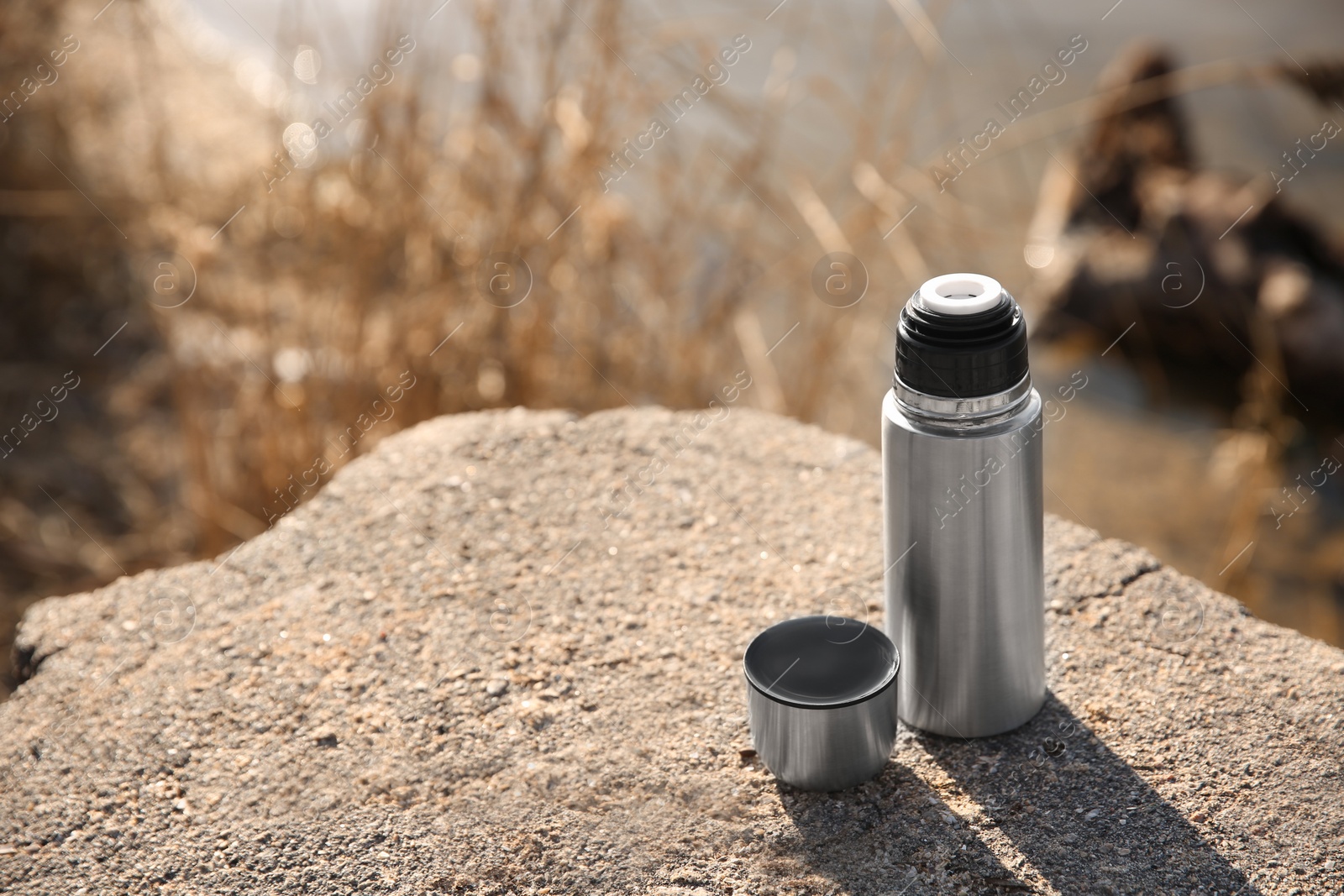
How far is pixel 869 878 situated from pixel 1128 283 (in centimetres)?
318

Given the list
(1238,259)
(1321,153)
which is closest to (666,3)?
(1238,259)

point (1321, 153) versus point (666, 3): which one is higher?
point (666, 3)

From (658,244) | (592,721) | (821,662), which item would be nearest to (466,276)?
(658,244)

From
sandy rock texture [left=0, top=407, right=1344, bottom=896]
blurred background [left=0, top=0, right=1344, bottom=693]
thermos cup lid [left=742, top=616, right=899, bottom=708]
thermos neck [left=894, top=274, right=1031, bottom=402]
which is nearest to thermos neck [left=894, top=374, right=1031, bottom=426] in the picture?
thermos neck [left=894, top=274, right=1031, bottom=402]

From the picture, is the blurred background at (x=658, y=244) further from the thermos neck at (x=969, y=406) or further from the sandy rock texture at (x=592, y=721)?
the thermos neck at (x=969, y=406)

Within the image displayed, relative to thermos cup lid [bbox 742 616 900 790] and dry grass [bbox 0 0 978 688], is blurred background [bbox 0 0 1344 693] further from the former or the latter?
thermos cup lid [bbox 742 616 900 790]

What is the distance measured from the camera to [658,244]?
305 cm

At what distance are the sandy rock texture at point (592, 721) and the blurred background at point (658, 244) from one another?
2.97ft

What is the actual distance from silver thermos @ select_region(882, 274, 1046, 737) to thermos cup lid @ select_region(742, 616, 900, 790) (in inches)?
3.3

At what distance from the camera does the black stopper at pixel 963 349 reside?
1247mm

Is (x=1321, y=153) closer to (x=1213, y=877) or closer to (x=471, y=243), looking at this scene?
(x=471, y=243)

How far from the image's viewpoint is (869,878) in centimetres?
132

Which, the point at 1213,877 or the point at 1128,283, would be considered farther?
the point at 1128,283

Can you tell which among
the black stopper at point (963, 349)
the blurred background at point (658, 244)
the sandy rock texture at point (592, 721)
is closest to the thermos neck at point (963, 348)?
the black stopper at point (963, 349)
